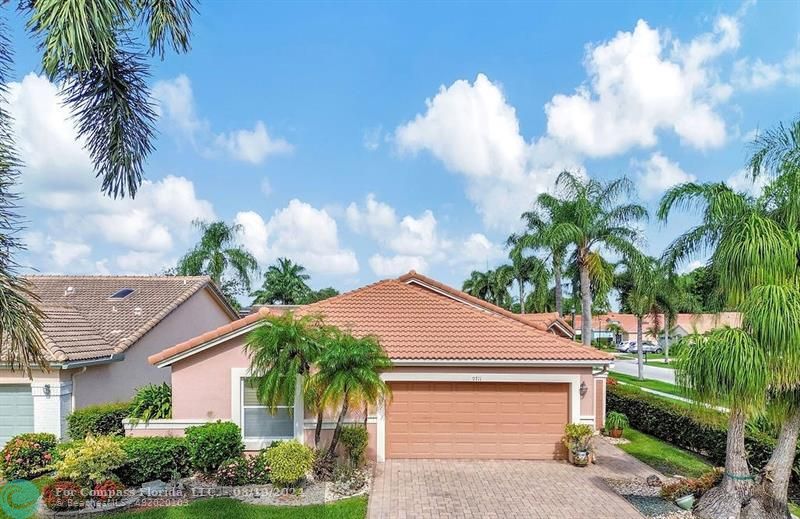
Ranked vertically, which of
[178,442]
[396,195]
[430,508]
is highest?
[396,195]

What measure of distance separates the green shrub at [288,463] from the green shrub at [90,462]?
3.20 meters

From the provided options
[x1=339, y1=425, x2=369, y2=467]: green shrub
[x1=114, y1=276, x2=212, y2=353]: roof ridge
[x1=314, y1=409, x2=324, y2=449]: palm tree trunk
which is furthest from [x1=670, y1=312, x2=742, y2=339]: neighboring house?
[x1=114, y1=276, x2=212, y2=353]: roof ridge

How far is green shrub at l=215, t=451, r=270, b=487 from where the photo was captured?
995 cm

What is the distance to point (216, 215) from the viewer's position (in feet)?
109

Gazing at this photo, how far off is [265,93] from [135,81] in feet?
33.6

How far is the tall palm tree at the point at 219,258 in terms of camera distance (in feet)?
107

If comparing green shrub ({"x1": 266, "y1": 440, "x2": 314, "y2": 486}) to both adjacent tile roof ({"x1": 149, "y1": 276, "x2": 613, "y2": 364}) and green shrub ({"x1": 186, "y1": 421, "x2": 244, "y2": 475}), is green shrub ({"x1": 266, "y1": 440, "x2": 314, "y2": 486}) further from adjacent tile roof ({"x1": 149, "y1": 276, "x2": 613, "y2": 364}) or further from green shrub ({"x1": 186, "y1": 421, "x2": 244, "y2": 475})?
adjacent tile roof ({"x1": 149, "y1": 276, "x2": 613, "y2": 364})

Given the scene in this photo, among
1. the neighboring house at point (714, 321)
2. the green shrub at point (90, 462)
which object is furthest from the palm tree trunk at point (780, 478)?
the green shrub at point (90, 462)

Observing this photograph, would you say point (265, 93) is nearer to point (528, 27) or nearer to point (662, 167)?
point (528, 27)

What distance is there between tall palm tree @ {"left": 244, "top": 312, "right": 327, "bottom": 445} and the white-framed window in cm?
142

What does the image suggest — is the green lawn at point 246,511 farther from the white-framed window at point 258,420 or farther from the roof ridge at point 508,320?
the roof ridge at point 508,320

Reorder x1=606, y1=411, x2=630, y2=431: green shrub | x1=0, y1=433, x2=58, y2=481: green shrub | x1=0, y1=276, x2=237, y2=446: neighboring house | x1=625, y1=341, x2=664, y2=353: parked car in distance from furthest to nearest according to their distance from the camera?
x1=625, y1=341, x2=664, y2=353: parked car in distance < x1=606, y1=411, x2=630, y2=431: green shrub < x1=0, y1=276, x2=237, y2=446: neighboring house < x1=0, y1=433, x2=58, y2=481: green shrub

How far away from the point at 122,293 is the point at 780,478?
74.0ft

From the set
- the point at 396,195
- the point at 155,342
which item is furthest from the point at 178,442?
the point at 396,195
